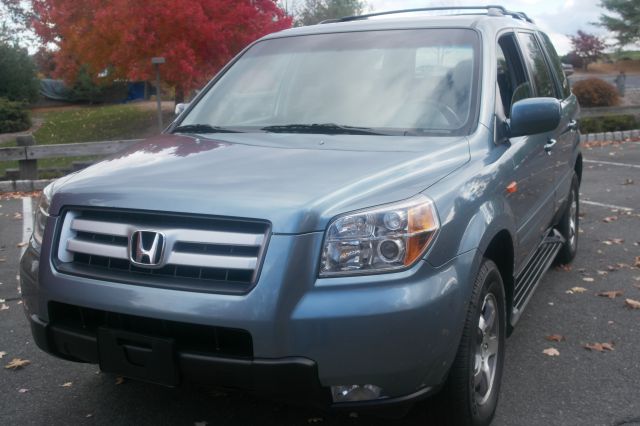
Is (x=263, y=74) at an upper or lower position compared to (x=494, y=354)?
upper

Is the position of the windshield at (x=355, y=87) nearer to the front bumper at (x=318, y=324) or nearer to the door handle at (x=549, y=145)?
the door handle at (x=549, y=145)

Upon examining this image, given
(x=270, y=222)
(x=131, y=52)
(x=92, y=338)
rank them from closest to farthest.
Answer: (x=270, y=222) → (x=92, y=338) → (x=131, y=52)

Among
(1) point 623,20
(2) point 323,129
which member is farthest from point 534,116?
(1) point 623,20

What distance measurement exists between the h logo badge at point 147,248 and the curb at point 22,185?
932cm

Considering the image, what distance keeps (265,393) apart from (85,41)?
47.0 feet

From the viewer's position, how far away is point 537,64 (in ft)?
16.2

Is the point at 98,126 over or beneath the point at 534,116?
beneath

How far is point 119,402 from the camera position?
11.8ft

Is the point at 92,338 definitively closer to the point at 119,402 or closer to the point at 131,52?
the point at 119,402

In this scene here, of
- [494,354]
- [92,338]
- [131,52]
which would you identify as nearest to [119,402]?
[92,338]

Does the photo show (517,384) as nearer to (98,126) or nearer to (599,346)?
(599,346)

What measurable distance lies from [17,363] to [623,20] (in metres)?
38.1

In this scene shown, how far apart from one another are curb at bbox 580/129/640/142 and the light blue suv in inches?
496

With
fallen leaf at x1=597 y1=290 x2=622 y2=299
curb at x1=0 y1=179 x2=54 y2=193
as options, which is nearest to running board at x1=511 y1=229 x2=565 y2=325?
fallen leaf at x1=597 y1=290 x2=622 y2=299
